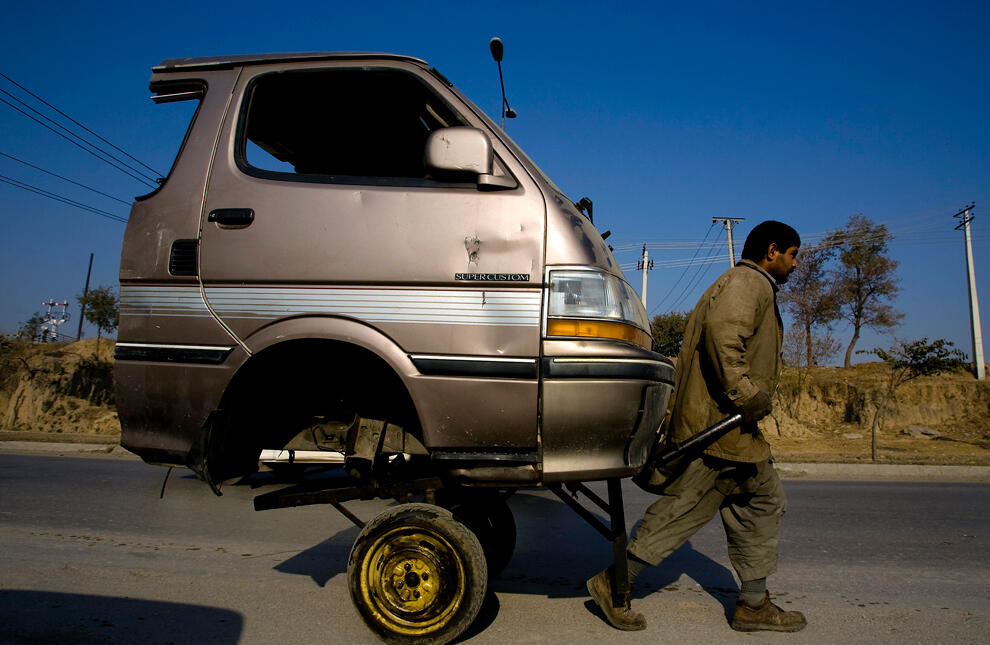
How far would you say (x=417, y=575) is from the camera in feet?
8.86

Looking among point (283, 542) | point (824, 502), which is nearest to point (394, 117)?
point (283, 542)

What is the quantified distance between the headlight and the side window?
891 mm

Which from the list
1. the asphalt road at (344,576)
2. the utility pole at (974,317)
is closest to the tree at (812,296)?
the utility pole at (974,317)

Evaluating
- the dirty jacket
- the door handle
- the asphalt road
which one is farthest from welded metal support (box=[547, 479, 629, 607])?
the door handle

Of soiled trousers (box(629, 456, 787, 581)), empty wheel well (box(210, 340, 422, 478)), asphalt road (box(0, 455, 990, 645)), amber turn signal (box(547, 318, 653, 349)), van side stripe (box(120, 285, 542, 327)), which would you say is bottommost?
asphalt road (box(0, 455, 990, 645))

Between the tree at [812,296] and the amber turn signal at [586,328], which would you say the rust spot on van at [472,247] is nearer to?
the amber turn signal at [586,328]

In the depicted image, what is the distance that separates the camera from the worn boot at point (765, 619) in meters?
3.03

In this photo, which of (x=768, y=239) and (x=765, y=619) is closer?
(x=765, y=619)

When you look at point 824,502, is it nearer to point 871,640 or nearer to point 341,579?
point 871,640

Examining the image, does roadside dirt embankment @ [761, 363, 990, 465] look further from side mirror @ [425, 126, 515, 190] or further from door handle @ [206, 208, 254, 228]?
door handle @ [206, 208, 254, 228]

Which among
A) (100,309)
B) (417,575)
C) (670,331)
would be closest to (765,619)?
(417,575)

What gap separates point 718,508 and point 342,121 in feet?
9.16

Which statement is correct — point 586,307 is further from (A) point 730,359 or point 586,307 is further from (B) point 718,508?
(B) point 718,508

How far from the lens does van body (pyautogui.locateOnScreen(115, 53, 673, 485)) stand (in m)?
2.49
